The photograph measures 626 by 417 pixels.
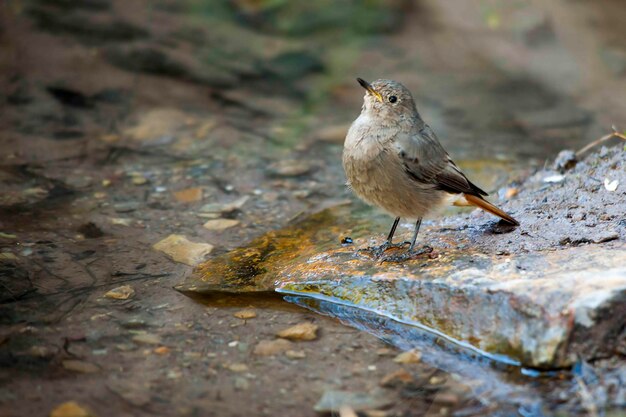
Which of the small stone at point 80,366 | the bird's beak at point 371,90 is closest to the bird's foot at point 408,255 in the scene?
the bird's beak at point 371,90

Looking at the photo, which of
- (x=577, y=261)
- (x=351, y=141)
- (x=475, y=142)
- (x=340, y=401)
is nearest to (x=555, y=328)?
(x=577, y=261)

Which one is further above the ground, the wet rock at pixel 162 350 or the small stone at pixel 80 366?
the wet rock at pixel 162 350

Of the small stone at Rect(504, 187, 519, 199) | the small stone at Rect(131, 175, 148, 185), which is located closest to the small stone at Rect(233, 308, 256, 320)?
the small stone at Rect(131, 175, 148, 185)

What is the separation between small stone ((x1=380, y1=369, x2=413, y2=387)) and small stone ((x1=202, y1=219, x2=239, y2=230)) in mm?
2258

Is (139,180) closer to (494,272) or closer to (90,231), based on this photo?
(90,231)

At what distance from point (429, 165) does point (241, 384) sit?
2055 mm

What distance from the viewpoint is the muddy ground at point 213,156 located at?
3996mm

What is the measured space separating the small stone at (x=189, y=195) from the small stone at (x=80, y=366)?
2478mm

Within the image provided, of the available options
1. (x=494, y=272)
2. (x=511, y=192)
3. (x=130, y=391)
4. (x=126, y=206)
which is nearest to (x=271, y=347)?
(x=130, y=391)

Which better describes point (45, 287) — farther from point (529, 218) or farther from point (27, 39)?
point (27, 39)

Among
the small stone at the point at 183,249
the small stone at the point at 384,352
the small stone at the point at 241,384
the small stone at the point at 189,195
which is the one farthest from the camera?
the small stone at the point at 189,195

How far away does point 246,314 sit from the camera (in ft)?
15.5

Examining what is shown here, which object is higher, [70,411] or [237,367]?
[237,367]

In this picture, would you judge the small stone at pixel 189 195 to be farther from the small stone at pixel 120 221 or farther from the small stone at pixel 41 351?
the small stone at pixel 41 351
